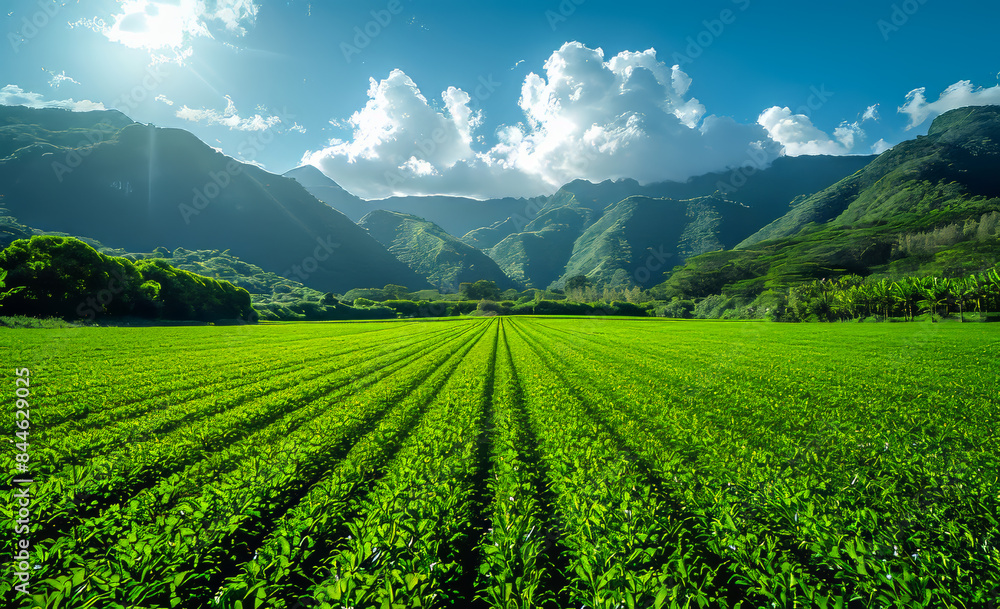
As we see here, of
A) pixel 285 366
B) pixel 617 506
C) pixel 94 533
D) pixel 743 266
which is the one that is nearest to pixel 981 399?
pixel 617 506

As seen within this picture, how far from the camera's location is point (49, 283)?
174ft

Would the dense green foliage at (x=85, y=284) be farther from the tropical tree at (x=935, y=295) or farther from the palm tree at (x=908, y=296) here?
the tropical tree at (x=935, y=295)

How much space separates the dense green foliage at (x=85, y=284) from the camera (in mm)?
50531

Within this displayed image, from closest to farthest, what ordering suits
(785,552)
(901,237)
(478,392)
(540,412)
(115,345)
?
(785,552) → (540,412) → (478,392) → (115,345) → (901,237)

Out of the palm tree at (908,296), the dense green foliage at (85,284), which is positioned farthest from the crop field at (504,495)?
the palm tree at (908,296)

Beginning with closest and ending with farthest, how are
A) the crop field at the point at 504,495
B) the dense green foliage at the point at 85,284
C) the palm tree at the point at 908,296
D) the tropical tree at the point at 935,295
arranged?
the crop field at the point at 504,495 → the dense green foliage at the point at 85,284 → the tropical tree at the point at 935,295 → the palm tree at the point at 908,296

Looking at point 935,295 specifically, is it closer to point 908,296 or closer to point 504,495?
point 908,296

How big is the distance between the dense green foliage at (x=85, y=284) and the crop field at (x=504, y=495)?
2370 inches

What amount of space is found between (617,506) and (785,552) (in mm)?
2469

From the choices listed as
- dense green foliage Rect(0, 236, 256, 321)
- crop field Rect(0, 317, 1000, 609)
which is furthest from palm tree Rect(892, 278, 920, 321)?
dense green foliage Rect(0, 236, 256, 321)

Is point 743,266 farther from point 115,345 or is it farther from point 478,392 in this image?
point 115,345

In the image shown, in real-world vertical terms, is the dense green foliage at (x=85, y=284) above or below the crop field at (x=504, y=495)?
above

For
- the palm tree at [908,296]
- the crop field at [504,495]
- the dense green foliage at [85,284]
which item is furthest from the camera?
the palm tree at [908,296]

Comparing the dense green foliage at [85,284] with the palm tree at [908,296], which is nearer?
the dense green foliage at [85,284]
